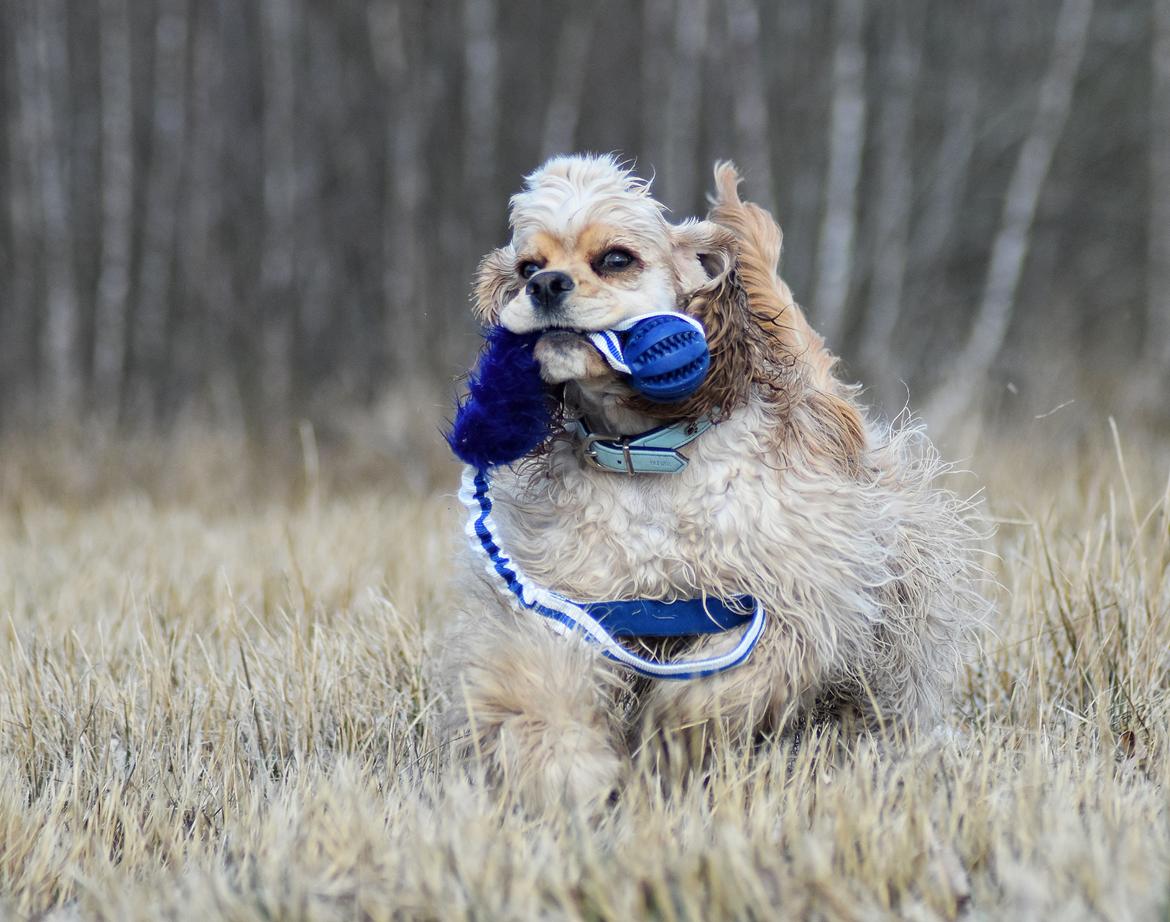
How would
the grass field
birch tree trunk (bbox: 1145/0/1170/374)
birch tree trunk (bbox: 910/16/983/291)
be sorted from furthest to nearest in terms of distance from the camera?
birch tree trunk (bbox: 910/16/983/291) → birch tree trunk (bbox: 1145/0/1170/374) → the grass field

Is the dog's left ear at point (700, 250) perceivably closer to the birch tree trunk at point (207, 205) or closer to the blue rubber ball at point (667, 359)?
the blue rubber ball at point (667, 359)

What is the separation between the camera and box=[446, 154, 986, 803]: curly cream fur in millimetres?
2527

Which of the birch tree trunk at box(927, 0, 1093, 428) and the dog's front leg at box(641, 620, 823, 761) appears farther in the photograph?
the birch tree trunk at box(927, 0, 1093, 428)

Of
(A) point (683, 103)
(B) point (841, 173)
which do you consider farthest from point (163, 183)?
(B) point (841, 173)

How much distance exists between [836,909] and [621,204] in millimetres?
1429

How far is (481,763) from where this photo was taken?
2.49m

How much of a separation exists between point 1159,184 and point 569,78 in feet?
15.4

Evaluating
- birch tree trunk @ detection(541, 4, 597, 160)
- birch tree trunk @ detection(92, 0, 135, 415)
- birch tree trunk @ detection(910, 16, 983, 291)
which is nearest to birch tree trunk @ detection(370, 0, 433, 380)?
birch tree trunk @ detection(541, 4, 597, 160)

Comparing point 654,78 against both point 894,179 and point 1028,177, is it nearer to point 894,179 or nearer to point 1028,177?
point 894,179

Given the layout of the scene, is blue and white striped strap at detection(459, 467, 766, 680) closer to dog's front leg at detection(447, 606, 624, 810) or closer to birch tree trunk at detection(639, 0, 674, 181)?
dog's front leg at detection(447, 606, 624, 810)

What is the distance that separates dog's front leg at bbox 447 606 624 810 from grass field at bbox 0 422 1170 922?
0.22ft

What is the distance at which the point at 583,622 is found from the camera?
8.43 feet

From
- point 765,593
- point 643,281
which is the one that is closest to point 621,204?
point 643,281

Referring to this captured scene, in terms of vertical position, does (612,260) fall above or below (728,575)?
above
